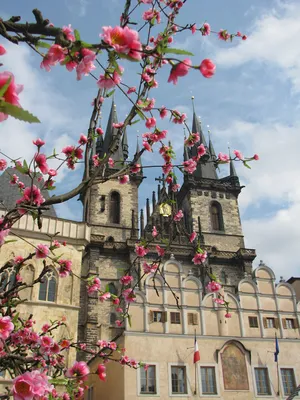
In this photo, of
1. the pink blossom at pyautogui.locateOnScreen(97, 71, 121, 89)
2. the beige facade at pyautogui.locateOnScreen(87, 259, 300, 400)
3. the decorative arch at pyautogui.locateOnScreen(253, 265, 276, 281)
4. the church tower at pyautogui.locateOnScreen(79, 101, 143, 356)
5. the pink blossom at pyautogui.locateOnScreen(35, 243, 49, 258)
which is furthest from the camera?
the church tower at pyautogui.locateOnScreen(79, 101, 143, 356)

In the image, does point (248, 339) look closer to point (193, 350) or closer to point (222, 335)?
point (222, 335)

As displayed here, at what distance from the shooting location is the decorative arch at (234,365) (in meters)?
15.8

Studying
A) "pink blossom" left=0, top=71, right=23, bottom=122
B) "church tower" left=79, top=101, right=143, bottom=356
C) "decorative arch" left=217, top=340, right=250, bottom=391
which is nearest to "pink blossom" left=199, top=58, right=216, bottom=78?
"pink blossom" left=0, top=71, right=23, bottom=122

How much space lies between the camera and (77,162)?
16.7ft

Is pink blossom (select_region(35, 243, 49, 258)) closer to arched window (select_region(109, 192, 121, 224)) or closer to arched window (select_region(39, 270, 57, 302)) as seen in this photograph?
arched window (select_region(39, 270, 57, 302))

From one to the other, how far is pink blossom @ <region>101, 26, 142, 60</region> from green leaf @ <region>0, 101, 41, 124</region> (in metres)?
0.77

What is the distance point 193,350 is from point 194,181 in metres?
23.9

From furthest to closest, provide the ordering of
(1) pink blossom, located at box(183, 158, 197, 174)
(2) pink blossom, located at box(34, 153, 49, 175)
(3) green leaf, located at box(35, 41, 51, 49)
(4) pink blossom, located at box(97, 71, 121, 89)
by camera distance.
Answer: (1) pink blossom, located at box(183, 158, 197, 174)
(2) pink blossom, located at box(34, 153, 49, 175)
(4) pink blossom, located at box(97, 71, 121, 89)
(3) green leaf, located at box(35, 41, 51, 49)

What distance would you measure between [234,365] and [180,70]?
51.1ft

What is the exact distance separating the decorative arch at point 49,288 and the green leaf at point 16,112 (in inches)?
667

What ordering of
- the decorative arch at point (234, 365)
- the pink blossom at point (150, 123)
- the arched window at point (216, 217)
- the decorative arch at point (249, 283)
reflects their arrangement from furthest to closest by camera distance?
the arched window at point (216, 217), the decorative arch at point (249, 283), the decorative arch at point (234, 365), the pink blossom at point (150, 123)

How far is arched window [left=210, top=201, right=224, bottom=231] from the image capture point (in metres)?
36.9

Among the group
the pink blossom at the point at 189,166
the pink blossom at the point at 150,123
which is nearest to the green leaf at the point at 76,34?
the pink blossom at the point at 150,123

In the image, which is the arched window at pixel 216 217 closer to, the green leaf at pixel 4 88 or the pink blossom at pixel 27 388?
the pink blossom at pixel 27 388
